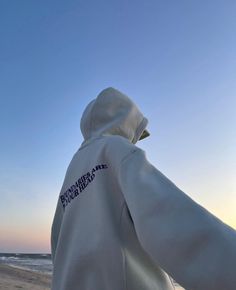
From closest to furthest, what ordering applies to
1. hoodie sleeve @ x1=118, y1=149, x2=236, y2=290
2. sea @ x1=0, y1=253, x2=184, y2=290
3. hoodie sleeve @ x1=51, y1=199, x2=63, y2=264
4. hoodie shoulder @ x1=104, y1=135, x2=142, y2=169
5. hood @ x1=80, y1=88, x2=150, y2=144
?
1. hoodie sleeve @ x1=118, y1=149, x2=236, y2=290
2. hoodie shoulder @ x1=104, y1=135, x2=142, y2=169
3. hood @ x1=80, y1=88, x2=150, y2=144
4. hoodie sleeve @ x1=51, y1=199, x2=63, y2=264
5. sea @ x1=0, y1=253, x2=184, y2=290

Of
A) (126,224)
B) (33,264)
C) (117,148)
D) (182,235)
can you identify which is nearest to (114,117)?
(117,148)

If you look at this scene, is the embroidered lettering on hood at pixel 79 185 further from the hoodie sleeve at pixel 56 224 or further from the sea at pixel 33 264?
the sea at pixel 33 264

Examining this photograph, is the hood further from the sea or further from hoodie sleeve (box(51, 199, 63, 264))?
the sea

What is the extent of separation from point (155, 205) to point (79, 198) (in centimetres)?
54

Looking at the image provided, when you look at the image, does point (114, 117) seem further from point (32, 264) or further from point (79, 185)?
point (32, 264)

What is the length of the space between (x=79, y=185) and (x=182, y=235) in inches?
27.3

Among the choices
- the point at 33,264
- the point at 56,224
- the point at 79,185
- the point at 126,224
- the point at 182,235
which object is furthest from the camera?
the point at 33,264

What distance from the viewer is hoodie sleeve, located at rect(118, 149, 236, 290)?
41.0 inches

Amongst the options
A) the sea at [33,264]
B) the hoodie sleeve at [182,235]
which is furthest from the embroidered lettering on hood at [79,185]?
the sea at [33,264]

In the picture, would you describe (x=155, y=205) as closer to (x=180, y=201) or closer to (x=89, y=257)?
(x=180, y=201)

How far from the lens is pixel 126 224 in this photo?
1420 millimetres

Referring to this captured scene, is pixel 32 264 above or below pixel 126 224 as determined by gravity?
above

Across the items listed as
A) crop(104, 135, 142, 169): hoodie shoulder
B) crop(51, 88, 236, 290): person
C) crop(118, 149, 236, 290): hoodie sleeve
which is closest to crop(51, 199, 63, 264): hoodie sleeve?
crop(51, 88, 236, 290): person

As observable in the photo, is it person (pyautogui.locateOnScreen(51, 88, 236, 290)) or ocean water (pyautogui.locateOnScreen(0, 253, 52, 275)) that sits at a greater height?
ocean water (pyautogui.locateOnScreen(0, 253, 52, 275))
